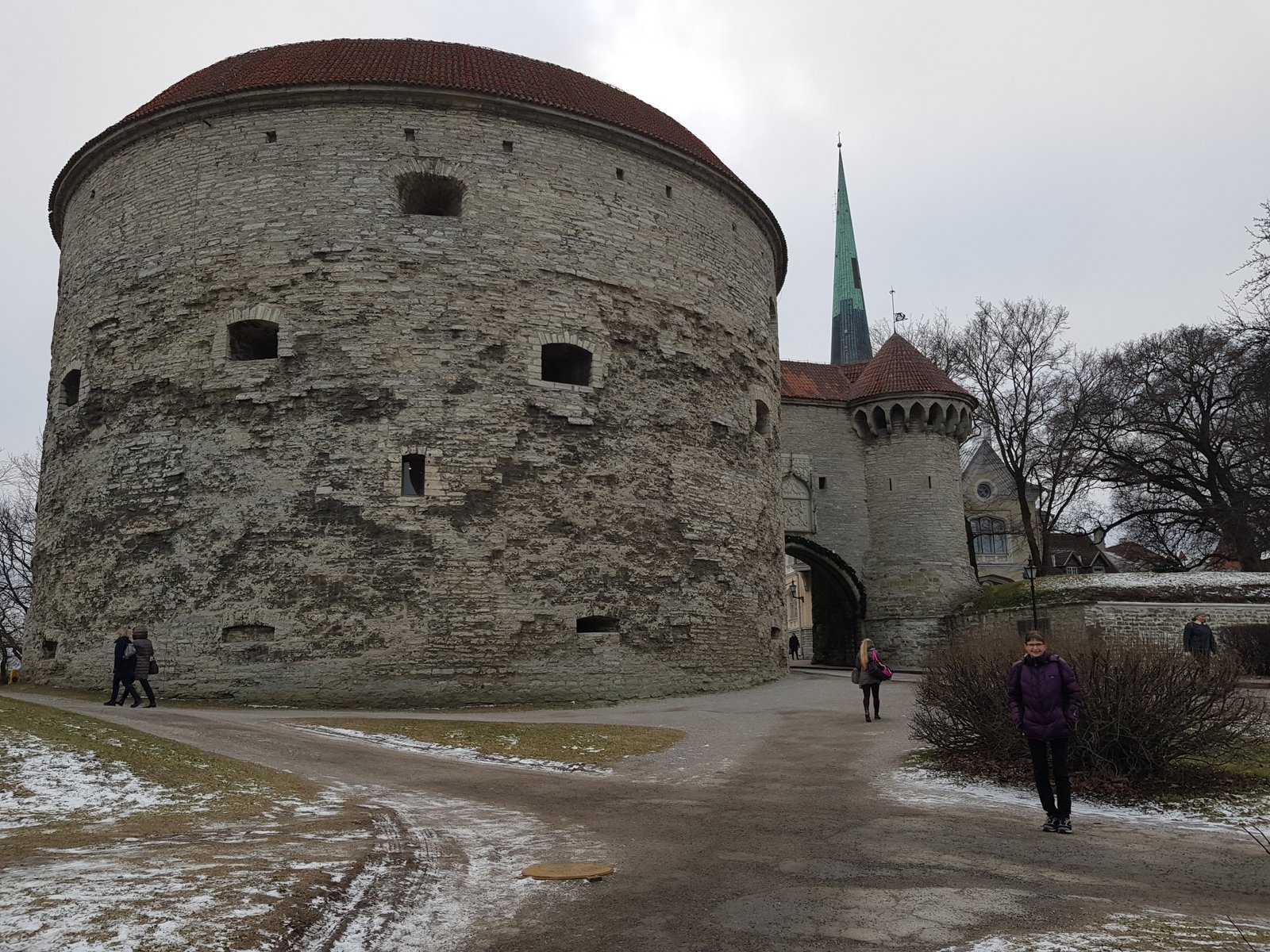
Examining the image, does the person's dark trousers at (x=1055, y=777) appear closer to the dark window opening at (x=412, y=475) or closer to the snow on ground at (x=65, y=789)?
the snow on ground at (x=65, y=789)

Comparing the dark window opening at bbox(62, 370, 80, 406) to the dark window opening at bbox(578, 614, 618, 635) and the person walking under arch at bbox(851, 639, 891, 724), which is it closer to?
the dark window opening at bbox(578, 614, 618, 635)

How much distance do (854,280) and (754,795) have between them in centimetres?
3953

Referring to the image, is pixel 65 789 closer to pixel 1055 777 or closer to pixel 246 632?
pixel 1055 777

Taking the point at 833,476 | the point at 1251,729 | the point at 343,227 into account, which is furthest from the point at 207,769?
the point at 833,476

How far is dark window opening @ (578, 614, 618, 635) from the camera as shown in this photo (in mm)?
14570

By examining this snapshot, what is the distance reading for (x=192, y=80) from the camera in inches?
679

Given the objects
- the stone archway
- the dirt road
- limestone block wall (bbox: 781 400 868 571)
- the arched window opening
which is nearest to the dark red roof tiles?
limestone block wall (bbox: 781 400 868 571)

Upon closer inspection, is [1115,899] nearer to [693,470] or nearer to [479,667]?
[479,667]

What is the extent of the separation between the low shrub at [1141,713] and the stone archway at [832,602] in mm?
18096

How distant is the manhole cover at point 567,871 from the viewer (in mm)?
4367

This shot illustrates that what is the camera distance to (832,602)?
27656 mm

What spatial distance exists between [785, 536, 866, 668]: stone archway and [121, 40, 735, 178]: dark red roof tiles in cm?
1128

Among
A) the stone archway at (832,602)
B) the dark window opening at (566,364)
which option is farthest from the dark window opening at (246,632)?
the stone archway at (832,602)

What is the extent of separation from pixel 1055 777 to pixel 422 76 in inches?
556
